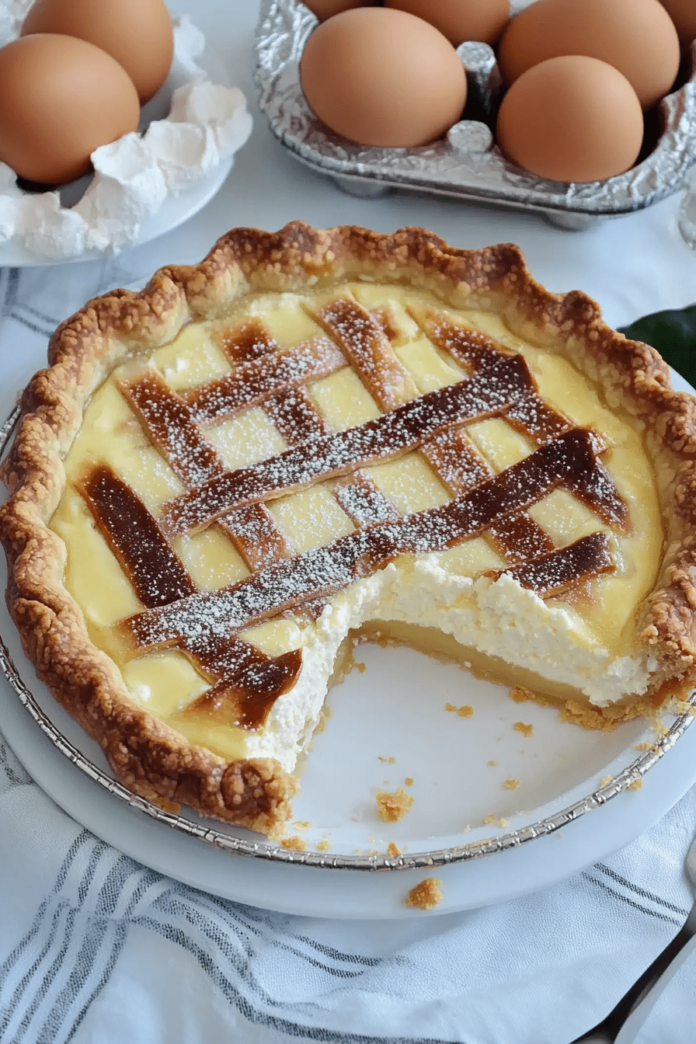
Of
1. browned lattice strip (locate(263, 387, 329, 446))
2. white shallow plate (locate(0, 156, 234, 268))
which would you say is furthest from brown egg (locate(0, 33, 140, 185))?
browned lattice strip (locate(263, 387, 329, 446))

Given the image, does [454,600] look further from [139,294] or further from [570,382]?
[139,294]

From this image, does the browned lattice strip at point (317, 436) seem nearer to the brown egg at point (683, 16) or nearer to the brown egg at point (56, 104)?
the brown egg at point (56, 104)

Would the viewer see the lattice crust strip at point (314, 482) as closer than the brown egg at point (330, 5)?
Yes

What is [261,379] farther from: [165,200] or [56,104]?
[56,104]

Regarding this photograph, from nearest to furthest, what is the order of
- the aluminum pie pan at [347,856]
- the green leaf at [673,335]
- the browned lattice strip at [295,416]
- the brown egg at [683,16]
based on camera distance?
the aluminum pie pan at [347,856], the browned lattice strip at [295,416], the green leaf at [673,335], the brown egg at [683,16]

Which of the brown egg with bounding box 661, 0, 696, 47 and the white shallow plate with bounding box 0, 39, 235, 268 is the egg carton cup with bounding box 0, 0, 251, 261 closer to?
the white shallow plate with bounding box 0, 39, 235, 268

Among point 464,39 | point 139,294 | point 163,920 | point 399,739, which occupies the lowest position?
point 163,920

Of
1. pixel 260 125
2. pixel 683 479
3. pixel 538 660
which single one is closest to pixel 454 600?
pixel 538 660

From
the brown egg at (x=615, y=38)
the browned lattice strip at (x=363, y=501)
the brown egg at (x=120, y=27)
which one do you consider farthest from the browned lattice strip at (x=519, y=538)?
the brown egg at (x=120, y=27)
